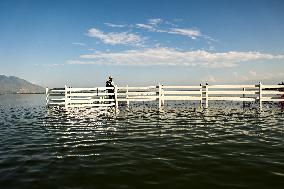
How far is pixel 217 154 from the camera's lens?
7531 mm

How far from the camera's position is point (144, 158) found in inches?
285

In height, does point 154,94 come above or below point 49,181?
above

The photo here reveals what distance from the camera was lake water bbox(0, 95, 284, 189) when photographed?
5.59m

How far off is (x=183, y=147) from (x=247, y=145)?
70.1 inches

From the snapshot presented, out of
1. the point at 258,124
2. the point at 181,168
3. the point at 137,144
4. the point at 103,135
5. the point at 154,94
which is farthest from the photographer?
the point at 154,94

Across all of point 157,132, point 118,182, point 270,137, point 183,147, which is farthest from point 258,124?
point 118,182

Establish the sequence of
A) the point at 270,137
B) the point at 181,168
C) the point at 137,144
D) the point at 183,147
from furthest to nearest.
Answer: the point at 270,137 → the point at 137,144 → the point at 183,147 → the point at 181,168

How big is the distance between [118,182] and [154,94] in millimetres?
20835

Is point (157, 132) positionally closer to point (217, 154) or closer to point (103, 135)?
point (103, 135)

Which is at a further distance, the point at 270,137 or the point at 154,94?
the point at 154,94

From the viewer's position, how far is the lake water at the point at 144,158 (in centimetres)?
559

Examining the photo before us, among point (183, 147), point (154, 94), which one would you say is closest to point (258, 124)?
point (183, 147)

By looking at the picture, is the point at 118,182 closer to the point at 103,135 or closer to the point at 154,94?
the point at 103,135

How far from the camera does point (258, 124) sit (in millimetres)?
12836
